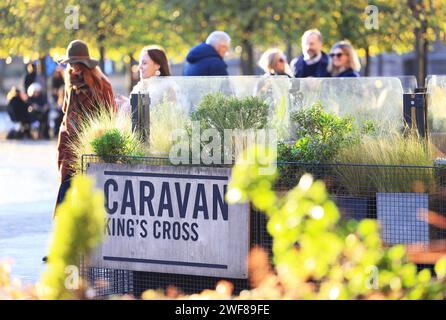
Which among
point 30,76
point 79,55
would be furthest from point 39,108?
point 79,55

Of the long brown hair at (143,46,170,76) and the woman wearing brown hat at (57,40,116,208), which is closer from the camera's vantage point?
the woman wearing brown hat at (57,40,116,208)

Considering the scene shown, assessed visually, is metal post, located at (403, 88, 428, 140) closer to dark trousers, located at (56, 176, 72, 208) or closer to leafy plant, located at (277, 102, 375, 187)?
leafy plant, located at (277, 102, 375, 187)

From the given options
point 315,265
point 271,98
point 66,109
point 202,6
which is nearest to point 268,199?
point 315,265

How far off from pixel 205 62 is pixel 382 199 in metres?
5.30

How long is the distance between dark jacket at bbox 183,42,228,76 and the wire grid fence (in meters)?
4.81

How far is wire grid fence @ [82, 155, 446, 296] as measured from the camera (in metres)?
7.18

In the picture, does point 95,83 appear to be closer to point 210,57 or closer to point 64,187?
point 64,187

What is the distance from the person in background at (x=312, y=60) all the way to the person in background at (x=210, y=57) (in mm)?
1240

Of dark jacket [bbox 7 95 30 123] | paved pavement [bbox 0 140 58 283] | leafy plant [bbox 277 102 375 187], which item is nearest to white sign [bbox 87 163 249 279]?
leafy plant [bbox 277 102 375 187]

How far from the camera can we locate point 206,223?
7.33 meters

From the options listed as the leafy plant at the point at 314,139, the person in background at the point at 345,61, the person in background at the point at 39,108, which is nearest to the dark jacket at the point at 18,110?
the person in background at the point at 39,108

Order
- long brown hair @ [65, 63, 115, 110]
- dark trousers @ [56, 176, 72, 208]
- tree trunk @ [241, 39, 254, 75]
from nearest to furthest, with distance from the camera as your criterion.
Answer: dark trousers @ [56, 176, 72, 208] → long brown hair @ [65, 63, 115, 110] → tree trunk @ [241, 39, 254, 75]

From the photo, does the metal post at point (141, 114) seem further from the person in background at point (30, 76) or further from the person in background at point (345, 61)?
the person in background at point (30, 76)

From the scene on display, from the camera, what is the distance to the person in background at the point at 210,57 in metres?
12.3
